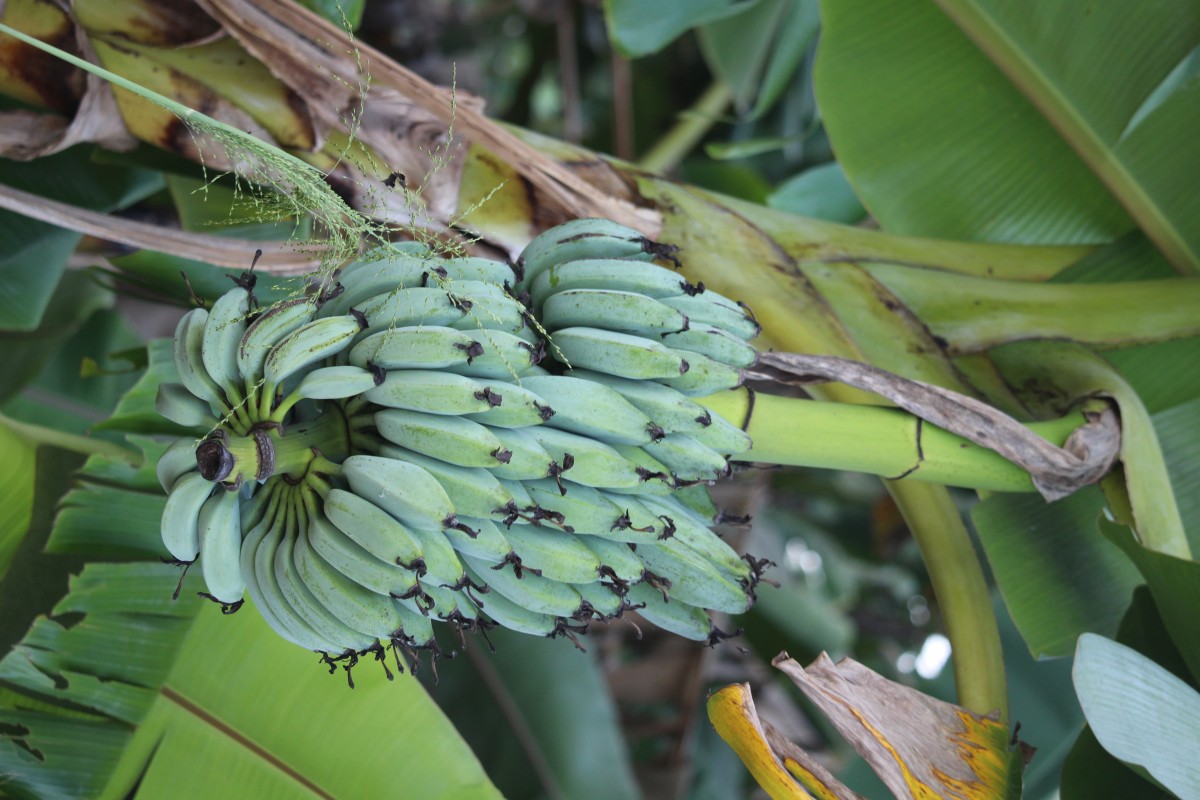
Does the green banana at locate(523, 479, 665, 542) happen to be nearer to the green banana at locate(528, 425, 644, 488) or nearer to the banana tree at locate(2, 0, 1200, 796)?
the green banana at locate(528, 425, 644, 488)

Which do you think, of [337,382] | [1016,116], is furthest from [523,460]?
[1016,116]

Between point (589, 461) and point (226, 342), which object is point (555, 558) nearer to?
point (589, 461)

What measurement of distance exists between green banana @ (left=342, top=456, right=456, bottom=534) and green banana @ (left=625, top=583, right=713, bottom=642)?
0.19m

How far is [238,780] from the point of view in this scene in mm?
865

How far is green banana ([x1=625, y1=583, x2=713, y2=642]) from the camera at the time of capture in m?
0.70

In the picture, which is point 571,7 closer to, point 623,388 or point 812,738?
point 623,388

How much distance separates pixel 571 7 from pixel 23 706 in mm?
2222

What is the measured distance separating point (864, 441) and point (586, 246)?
0.97 feet

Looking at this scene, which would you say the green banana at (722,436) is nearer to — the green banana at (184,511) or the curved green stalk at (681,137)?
the green banana at (184,511)

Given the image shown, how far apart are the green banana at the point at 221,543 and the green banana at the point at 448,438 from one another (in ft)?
0.41

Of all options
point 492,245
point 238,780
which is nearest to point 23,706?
point 238,780

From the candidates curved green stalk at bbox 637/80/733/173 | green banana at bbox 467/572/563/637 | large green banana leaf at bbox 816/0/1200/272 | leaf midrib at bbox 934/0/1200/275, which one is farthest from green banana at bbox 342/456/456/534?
curved green stalk at bbox 637/80/733/173

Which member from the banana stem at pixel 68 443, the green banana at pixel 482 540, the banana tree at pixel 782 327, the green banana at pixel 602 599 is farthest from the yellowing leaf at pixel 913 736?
the banana stem at pixel 68 443

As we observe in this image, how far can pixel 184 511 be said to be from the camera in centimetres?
59
